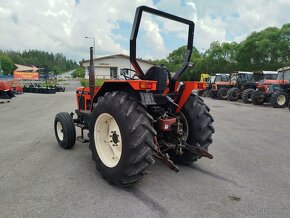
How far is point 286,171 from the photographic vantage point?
4359mm

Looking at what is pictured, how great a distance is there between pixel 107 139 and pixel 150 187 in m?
1.00

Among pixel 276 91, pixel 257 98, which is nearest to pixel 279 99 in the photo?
pixel 276 91

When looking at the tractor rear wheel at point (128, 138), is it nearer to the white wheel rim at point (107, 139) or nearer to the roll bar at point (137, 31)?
the white wheel rim at point (107, 139)

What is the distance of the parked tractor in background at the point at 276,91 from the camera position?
1530 cm

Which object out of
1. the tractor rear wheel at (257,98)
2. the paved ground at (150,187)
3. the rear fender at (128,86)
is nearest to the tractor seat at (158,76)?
the rear fender at (128,86)

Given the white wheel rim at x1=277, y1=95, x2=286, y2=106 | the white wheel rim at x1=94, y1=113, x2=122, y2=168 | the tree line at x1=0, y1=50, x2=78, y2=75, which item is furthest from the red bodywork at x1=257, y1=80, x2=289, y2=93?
the tree line at x1=0, y1=50, x2=78, y2=75

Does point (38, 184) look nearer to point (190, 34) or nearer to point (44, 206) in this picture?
point (44, 206)

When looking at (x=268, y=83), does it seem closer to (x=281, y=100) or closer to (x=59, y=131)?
(x=281, y=100)

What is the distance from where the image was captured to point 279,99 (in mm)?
15422

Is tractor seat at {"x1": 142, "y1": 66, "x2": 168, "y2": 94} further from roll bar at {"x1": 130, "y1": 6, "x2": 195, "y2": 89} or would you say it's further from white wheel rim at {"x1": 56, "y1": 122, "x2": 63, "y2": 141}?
white wheel rim at {"x1": 56, "y1": 122, "x2": 63, "y2": 141}

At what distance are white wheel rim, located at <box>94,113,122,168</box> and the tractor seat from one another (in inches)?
32.3

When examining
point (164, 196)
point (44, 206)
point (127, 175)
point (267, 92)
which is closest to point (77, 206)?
point (44, 206)

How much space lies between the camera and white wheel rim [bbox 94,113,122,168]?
3.88m

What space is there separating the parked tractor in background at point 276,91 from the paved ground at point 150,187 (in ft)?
34.7
